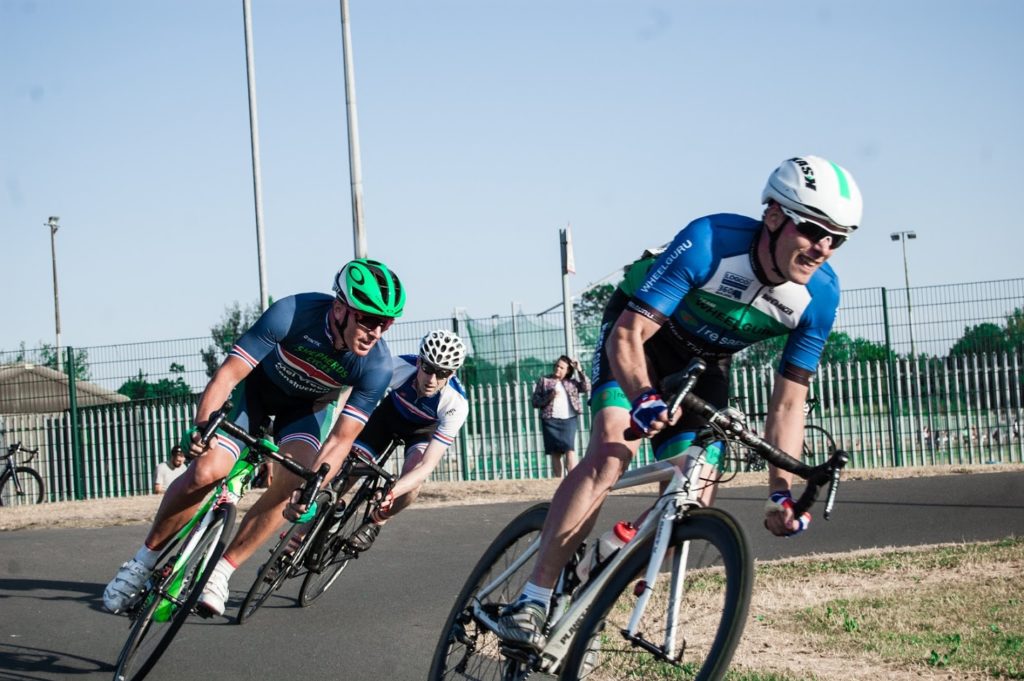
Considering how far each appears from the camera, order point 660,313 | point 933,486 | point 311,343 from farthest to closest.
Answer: point 933,486 < point 311,343 < point 660,313

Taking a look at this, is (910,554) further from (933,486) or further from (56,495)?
(56,495)

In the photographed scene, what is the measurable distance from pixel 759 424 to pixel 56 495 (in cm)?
1146

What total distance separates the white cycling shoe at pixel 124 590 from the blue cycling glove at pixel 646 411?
328cm

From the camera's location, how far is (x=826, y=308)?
16.1ft

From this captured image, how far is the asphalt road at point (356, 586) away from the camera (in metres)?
6.46

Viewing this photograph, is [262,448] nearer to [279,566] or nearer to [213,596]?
[213,596]

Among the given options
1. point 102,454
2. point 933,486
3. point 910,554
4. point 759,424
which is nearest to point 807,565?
point 910,554

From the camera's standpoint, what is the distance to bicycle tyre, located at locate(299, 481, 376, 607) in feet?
26.9

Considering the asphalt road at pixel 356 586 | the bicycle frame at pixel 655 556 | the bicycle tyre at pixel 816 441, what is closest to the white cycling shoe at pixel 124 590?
the asphalt road at pixel 356 586

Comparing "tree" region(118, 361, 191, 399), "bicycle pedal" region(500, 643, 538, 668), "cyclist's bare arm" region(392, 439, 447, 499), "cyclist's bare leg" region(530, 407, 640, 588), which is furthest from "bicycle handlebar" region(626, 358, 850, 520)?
"tree" region(118, 361, 191, 399)

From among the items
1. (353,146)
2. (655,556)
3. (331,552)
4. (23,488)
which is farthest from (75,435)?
(655,556)

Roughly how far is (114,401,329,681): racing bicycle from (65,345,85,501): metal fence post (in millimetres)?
14018

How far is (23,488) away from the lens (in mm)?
18922

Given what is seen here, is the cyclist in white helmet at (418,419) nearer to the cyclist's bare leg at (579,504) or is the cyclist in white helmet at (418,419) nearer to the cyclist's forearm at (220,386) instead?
the cyclist's forearm at (220,386)
